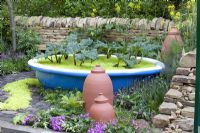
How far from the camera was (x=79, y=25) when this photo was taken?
8586 mm

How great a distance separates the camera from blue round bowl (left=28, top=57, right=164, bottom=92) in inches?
227

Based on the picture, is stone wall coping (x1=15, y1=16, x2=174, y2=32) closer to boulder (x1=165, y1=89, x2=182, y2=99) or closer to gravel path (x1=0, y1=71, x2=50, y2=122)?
gravel path (x1=0, y1=71, x2=50, y2=122)

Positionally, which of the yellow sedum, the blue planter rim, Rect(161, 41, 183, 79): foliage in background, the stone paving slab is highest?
Rect(161, 41, 183, 79): foliage in background

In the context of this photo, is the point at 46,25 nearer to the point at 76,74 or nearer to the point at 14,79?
the point at 14,79

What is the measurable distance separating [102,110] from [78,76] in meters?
1.30

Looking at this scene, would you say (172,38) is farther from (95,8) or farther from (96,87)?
(95,8)

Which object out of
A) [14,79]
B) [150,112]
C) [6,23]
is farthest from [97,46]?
[6,23]

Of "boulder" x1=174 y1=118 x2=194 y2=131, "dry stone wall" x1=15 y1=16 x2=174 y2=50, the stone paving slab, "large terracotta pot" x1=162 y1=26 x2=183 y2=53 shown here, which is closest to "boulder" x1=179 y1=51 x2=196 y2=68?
"boulder" x1=174 y1=118 x2=194 y2=131

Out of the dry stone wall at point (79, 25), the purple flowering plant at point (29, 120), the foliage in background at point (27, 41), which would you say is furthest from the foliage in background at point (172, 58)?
the foliage in background at point (27, 41)

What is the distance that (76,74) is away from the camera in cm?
577

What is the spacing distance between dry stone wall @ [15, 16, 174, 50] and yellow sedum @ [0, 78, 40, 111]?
2.04m

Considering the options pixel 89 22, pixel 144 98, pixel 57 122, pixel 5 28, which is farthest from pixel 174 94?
pixel 5 28

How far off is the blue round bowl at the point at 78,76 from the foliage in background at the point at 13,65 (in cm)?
154

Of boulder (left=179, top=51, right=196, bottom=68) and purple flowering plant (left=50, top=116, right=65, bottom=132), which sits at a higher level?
boulder (left=179, top=51, right=196, bottom=68)
